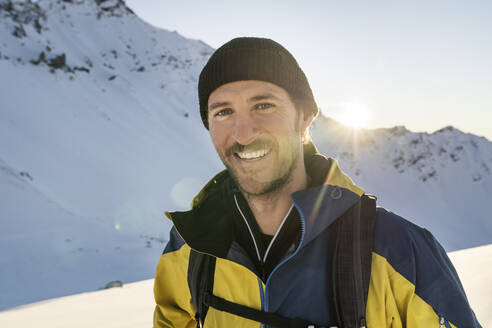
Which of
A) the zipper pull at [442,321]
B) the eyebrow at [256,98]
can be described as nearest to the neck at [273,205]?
the eyebrow at [256,98]

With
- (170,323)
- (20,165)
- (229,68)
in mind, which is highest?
(20,165)

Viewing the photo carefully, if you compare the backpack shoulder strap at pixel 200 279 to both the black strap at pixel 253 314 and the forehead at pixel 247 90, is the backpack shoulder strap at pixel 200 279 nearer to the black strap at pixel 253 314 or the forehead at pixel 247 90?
the black strap at pixel 253 314

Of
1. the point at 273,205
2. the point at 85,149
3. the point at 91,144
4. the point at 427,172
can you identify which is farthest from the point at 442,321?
the point at 427,172

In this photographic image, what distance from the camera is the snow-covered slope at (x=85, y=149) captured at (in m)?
9.27

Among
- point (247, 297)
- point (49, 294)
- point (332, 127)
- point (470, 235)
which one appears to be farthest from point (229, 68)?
point (470, 235)

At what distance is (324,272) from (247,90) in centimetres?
108

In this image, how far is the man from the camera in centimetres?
141

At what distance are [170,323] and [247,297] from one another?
2.38 feet

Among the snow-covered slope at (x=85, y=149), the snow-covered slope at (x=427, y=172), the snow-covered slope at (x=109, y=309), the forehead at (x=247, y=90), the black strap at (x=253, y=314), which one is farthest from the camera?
the snow-covered slope at (x=427, y=172)

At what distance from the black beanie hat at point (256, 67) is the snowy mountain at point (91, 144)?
Answer: 22.6ft

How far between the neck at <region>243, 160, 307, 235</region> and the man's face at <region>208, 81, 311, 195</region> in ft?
0.12

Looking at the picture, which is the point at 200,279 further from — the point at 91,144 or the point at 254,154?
the point at 91,144

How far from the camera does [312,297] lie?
1.53 metres

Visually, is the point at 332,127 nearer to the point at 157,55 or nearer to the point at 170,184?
the point at 157,55
